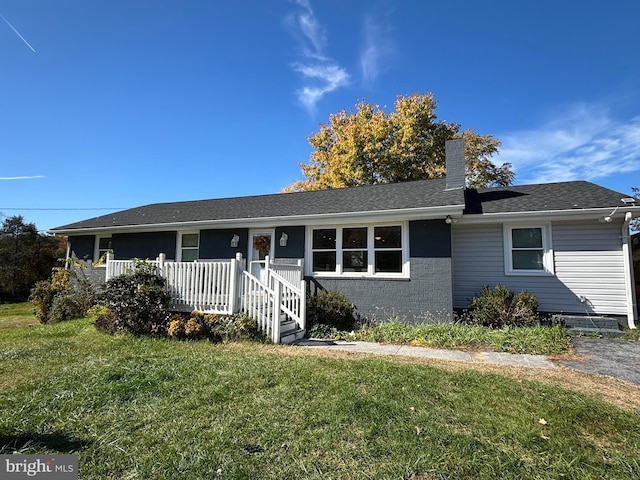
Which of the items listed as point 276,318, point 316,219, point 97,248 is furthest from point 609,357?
point 97,248

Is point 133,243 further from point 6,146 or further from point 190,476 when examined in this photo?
point 190,476

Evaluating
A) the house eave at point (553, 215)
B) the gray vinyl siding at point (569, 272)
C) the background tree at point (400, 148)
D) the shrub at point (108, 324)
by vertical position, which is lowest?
the shrub at point (108, 324)

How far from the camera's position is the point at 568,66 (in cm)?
1095

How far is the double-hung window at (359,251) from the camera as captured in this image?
8992mm

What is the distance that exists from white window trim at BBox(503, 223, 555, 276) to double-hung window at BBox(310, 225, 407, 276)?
113 inches

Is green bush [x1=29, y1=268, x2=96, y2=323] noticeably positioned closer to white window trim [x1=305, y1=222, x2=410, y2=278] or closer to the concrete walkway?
white window trim [x1=305, y1=222, x2=410, y2=278]

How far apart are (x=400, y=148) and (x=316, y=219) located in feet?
48.0

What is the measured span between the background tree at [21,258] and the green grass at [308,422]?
1877 centimetres

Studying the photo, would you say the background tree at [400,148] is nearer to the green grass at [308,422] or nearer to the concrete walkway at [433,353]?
the concrete walkway at [433,353]

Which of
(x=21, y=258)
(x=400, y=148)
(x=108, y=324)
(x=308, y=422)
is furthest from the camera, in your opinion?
(x=400, y=148)

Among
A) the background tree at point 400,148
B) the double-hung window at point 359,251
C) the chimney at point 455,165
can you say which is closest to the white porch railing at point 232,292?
the double-hung window at point 359,251

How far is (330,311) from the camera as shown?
842cm

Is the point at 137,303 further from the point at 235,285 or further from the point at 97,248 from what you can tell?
the point at 97,248

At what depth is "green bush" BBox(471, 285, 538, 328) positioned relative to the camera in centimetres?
783
